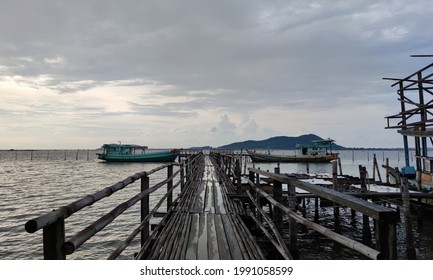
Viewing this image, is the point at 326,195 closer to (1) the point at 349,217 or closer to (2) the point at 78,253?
(2) the point at 78,253

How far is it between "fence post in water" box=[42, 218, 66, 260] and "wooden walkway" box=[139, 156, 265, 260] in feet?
7.17

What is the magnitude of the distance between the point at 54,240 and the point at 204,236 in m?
3.41

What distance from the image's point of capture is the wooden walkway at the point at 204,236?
4227 mm

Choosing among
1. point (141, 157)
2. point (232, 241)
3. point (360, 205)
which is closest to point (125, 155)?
point (141, 157)

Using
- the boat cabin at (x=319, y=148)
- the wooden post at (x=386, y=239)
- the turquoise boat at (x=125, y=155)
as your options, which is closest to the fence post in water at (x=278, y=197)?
the wooden post at (x=386, y=239)

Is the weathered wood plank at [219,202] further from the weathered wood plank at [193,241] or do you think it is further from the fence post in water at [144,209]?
the fence post in water at [144,209]

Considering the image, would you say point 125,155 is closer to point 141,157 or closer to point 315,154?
point 141,157

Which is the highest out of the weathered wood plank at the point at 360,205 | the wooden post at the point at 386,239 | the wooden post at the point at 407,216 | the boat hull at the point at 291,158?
the weathered wood plank at the point at 360,205

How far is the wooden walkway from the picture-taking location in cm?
423

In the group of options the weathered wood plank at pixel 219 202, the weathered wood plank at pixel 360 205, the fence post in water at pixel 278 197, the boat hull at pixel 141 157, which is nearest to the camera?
the weathered wood plank at pixel 360 205

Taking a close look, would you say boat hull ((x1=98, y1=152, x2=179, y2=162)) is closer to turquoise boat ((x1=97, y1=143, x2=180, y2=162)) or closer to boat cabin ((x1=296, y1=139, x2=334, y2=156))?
turquoise boat ((x1=97, y1=143, x2=180, y2=162))

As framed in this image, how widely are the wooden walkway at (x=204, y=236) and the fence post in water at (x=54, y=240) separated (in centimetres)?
218
